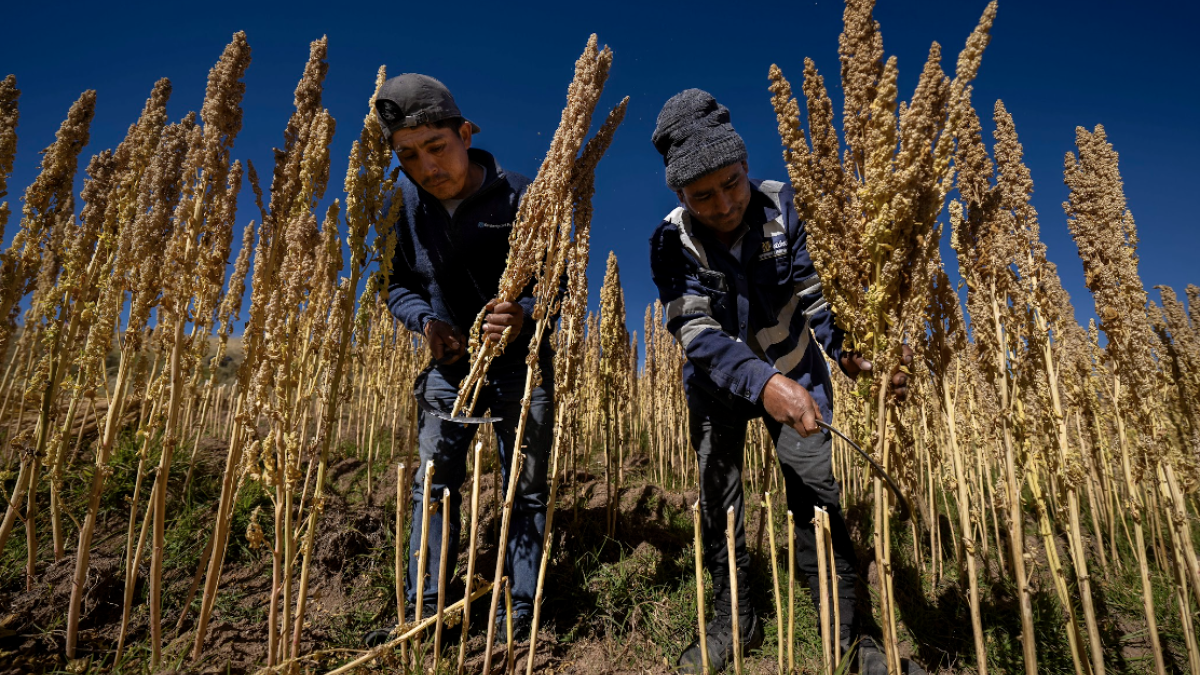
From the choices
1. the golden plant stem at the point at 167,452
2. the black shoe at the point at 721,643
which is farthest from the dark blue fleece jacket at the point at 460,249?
the black shoe at the point at 721,643

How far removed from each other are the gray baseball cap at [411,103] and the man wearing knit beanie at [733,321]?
41.7 inches

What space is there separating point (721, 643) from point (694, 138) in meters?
2.34

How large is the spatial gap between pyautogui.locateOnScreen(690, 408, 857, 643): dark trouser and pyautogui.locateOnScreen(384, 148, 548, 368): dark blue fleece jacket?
100cm

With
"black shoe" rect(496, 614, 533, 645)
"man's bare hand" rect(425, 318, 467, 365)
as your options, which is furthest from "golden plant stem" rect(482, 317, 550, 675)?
"black shoe" rect(496, 614, 533, 645)

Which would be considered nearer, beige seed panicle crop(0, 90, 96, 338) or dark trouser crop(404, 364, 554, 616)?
beige seed panicle crop(0, 90, 96, 338)

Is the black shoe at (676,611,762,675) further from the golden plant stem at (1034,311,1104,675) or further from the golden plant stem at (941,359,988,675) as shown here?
the golden plant stem at (1034,311,1104,675)

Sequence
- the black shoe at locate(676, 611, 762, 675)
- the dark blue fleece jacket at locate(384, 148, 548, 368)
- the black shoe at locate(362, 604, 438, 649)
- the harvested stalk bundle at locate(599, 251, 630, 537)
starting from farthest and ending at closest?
the harvested stalk bundle at locate(599, 251, 630, 537), the dark blue fleece jacket at locate(384, 148, 548, 368), the black shoe at locate(676, 611, 762, 675), the black shoe at locate(362, 604, 438, 649)

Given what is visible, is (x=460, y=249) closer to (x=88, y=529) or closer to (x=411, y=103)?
(x=411, y=103)

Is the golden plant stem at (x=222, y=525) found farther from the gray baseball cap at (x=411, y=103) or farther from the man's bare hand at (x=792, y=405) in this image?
the man's bare hand at (x=792, y=405)

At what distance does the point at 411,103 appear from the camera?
2.25 meters

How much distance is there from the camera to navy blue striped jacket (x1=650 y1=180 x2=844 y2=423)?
242 cm

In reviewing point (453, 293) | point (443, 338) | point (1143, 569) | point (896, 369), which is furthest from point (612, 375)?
point (1143, 569)

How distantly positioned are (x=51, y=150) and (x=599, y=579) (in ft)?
11.4

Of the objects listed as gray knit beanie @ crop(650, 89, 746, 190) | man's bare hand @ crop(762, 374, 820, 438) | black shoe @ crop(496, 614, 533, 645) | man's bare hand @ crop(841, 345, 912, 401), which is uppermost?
gray knit beanie @ crop(650, 89, 746, 190)
